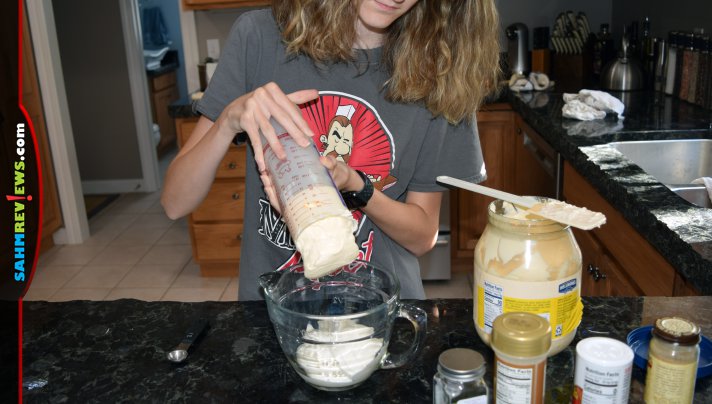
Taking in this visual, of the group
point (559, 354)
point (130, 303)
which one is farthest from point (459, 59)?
point (130, 303)

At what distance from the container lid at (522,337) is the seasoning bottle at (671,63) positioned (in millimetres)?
2183

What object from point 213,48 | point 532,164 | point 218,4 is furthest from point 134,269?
point 532,164

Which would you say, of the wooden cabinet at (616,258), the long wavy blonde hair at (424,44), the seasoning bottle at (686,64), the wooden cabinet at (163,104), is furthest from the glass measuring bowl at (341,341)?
the wooden cabinet at (163,104)

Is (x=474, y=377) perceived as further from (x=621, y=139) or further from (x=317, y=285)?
(x=621, y=139)

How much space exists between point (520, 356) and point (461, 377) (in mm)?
68

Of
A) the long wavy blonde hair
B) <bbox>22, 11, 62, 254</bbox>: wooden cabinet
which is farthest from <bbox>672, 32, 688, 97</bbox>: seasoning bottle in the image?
<bbox>22, 11, 62, 254</bbox>: wooden cabinet

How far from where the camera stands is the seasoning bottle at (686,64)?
2.32 metres

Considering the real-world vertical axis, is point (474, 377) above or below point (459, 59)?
below

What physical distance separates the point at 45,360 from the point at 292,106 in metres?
0.48

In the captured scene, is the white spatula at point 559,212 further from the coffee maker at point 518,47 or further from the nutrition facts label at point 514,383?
the coffee maker at point 518,47

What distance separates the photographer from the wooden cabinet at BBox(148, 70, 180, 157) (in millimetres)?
5582

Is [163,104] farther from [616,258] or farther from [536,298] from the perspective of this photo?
[536,298]

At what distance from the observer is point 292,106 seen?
2.90ft

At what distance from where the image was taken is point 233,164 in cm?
301
